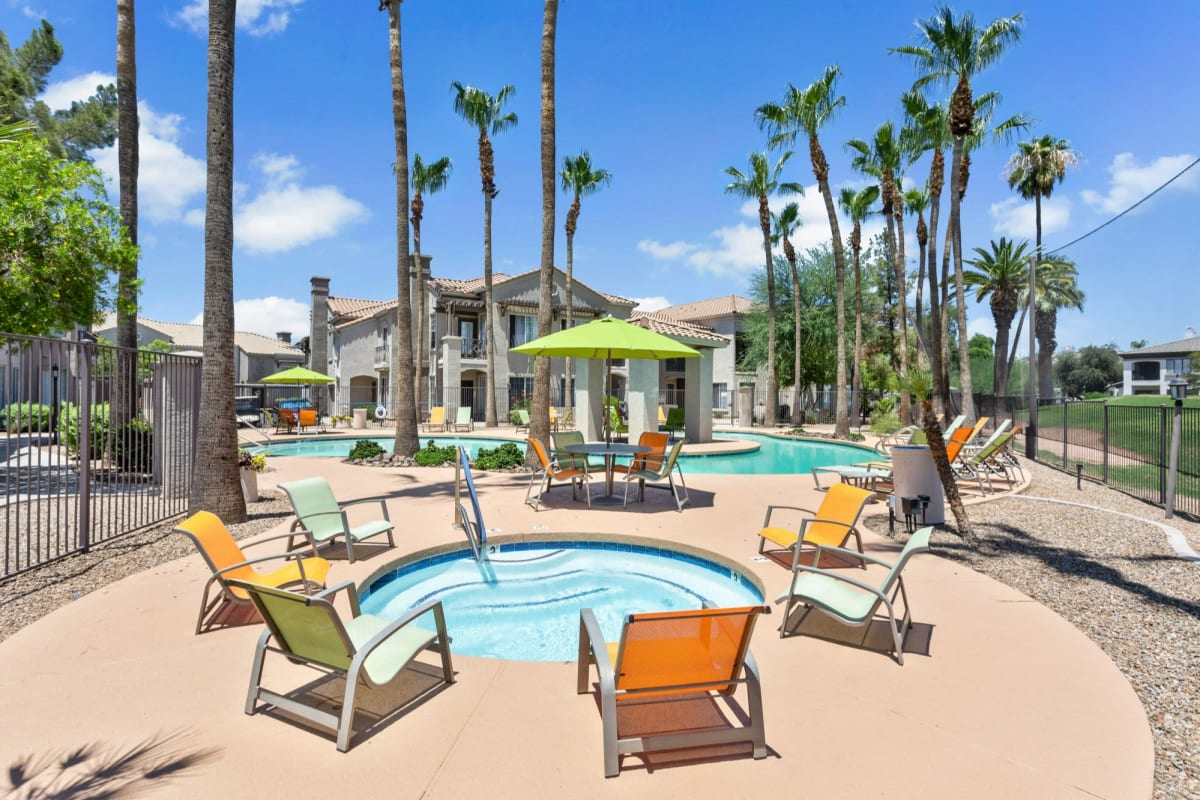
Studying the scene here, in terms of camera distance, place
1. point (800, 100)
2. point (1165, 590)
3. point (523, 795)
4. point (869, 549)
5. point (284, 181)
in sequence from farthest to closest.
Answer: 1. point (800, 100)
2. point (284, 181)
3. point (869, 549)
4. point (1165, 590)
5. point (523, 795)

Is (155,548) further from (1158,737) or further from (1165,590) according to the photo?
(1165,590)

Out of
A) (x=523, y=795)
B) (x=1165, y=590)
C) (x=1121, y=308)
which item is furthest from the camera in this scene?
(x=1121, y=308)

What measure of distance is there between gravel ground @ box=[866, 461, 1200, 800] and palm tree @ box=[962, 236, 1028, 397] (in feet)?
98.0

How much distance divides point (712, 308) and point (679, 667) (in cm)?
4265

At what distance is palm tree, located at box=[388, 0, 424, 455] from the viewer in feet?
45.1

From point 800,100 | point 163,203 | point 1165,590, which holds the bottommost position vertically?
point 1165,590

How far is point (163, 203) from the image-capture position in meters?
13.8

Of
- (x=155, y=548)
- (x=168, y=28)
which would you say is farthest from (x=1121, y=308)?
(x=168, y=28)

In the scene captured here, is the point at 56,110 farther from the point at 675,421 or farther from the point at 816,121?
the point at 816,121

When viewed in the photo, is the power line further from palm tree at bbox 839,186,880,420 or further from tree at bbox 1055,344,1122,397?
tree at bbox 1055,344,1122,397

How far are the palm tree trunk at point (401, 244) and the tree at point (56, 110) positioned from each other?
26.7 ft

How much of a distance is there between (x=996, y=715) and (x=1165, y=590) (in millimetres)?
3744

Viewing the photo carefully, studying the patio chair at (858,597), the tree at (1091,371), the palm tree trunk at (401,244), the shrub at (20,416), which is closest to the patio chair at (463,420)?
the palm tree trunk at (401,244)

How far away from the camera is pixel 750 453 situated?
17.8 meters
